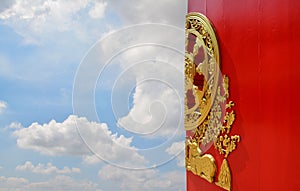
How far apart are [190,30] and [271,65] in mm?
843

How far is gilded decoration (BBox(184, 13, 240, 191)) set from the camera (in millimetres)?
1570

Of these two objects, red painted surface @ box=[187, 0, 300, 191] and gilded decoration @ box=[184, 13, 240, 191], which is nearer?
red painted surface @ box=[187, 0, 300, 191]

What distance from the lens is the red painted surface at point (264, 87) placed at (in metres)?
1.09

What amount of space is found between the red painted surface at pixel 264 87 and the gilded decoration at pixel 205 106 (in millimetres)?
52

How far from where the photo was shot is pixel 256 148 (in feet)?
→ 4.30

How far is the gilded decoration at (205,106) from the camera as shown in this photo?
5.15ft

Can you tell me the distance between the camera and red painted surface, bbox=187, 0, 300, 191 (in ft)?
3.58

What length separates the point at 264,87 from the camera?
1240 millimetres

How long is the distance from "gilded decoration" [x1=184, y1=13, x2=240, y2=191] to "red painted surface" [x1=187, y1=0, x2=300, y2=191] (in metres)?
0.05

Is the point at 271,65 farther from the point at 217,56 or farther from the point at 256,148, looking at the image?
the point at 217,56

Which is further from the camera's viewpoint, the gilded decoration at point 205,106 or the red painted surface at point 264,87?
the gilded decoration at point 205,106

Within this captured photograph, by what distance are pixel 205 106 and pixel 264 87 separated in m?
0.59

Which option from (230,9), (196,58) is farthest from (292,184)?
(196,58)

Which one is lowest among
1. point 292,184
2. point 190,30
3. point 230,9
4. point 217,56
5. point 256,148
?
point 292,184
